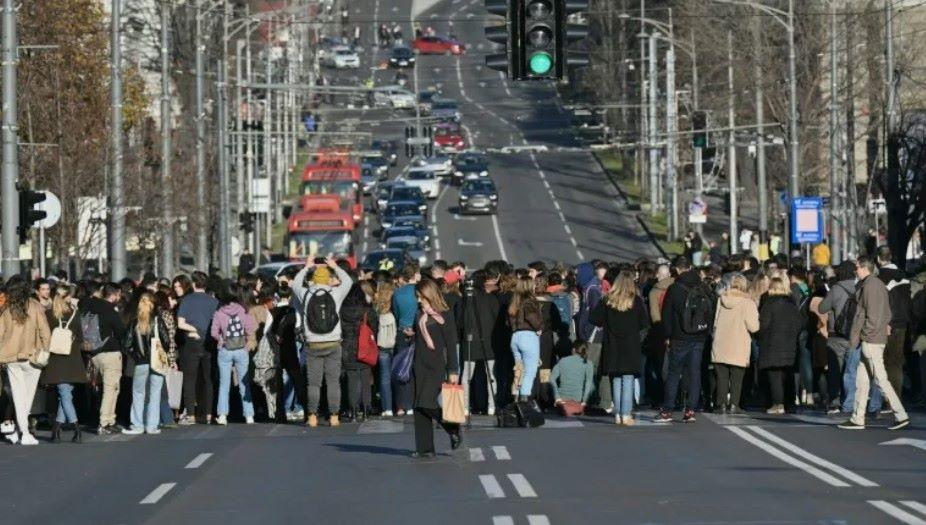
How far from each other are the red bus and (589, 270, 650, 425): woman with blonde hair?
53894 mm

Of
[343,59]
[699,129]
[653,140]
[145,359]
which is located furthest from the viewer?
[343,59]

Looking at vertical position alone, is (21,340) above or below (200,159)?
below

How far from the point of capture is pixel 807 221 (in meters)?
53.3

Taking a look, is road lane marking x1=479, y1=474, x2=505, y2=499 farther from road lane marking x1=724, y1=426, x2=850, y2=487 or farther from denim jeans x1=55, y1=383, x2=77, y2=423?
denim jeans x1=55, y1=383, x2=77, y2=423

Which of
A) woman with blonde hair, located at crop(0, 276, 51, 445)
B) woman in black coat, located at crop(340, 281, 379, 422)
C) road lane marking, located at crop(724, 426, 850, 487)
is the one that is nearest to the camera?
road lane marking, located at crop(724, 426, 850, 487)

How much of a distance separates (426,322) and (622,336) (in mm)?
4271

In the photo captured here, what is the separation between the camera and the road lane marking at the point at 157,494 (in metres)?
20.1

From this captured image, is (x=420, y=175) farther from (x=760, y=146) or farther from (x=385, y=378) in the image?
(x=385, y=378)

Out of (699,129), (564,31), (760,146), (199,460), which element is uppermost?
(699,129)

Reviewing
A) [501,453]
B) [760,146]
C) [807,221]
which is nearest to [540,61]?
[501,453]

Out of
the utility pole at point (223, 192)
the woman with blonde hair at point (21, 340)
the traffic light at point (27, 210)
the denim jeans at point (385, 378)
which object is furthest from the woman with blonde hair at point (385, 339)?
the utility pole at point (223, 192)

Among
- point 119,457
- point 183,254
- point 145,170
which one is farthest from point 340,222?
point 119,457

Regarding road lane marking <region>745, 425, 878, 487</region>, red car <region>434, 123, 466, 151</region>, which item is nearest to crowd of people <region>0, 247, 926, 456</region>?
road lane marking <region>745, 425, 878, 487</region>

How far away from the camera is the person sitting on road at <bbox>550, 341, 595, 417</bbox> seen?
2948 centimetres
